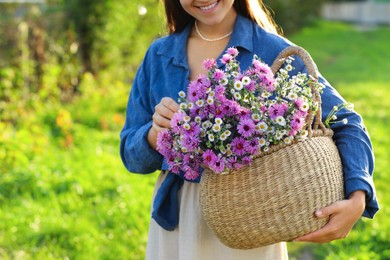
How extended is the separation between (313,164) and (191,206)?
515 millimetres

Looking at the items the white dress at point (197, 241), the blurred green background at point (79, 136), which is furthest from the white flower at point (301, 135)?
the blurred green background at point (79, 136)

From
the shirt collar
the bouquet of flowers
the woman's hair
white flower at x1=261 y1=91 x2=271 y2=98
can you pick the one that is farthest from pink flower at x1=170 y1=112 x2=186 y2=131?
the woman's hair

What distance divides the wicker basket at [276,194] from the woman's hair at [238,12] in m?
0.55

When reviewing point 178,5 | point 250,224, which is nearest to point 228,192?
point 250,224

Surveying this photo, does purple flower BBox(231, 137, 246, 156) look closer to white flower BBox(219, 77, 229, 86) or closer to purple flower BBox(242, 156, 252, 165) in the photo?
purple flower BBox(242, 156, 252, 165)

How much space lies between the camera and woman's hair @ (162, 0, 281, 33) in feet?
7.56

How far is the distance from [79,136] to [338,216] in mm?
4761

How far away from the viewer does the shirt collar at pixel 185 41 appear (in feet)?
7.18

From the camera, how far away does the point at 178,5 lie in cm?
240

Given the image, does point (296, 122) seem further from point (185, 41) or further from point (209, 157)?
point (185, 41)

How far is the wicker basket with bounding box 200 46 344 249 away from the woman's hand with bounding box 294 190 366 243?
2 centimetres

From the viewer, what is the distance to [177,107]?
1972 millimetres

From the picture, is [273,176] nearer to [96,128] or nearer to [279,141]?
[279,141]

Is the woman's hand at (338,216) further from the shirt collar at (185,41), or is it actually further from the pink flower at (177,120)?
the shirt collar at (185,41)
